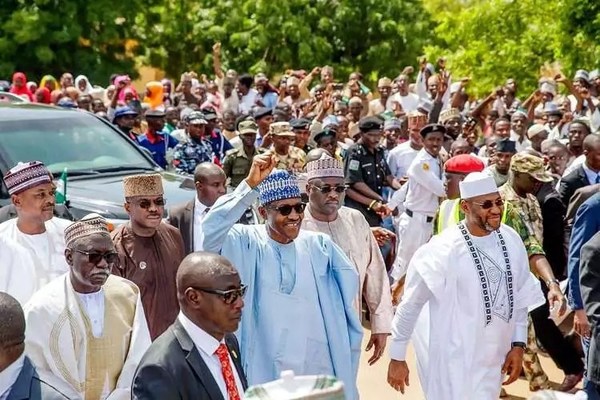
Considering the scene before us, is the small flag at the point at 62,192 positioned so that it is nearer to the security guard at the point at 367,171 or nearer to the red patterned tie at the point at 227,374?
the security guard at the point at 367,171

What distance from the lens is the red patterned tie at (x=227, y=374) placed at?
15.3ft

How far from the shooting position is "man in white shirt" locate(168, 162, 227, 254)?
8508 mm

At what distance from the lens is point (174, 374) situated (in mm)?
4469

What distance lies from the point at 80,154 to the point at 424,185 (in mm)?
3220

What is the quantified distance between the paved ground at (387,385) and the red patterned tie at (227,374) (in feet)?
15.2

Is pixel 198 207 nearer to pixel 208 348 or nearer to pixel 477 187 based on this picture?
pixel 477 187

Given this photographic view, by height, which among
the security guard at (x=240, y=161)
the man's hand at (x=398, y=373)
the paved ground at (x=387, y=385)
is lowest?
the paved ground at (x=387, y=385)

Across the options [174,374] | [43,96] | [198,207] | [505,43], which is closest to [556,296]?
[198,207]

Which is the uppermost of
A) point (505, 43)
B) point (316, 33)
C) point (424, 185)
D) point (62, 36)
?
point (62, 36)

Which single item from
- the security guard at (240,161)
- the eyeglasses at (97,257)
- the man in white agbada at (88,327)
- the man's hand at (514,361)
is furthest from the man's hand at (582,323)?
the security guard at (240,161)

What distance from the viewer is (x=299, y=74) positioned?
20.8 m

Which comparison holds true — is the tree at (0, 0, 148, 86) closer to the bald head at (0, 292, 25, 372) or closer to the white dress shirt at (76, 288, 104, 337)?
the white dress shirt at (76, 288, 104, 337)

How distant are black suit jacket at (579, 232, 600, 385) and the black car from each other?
14.6ft

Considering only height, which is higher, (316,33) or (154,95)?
(316,33)
